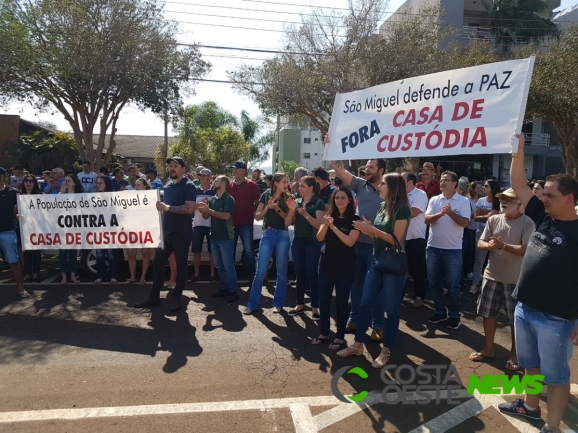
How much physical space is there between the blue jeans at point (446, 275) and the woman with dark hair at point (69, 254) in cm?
553

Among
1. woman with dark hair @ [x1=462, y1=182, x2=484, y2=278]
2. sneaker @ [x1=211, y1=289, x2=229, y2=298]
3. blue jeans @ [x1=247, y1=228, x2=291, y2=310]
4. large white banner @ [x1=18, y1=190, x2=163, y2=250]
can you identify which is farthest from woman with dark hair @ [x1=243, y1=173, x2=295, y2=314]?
woman with dark hair @ [x1=462, y1=182, x2=484, y2=278]

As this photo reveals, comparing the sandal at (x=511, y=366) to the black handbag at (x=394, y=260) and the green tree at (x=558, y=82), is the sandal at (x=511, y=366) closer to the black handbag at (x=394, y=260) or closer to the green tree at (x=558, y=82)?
the black handbag at (x=394, y=260)

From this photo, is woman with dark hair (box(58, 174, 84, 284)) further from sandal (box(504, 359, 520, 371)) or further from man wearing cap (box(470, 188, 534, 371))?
sandal (box(504, 359, 520, 371))

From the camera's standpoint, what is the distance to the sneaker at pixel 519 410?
354 centimetres

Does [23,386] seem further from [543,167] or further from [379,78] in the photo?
[543,167]

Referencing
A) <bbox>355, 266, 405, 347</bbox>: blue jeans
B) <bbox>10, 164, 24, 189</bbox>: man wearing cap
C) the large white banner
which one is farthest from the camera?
<bbox>10, 164, 24, 189</bbox>: man wearing cap

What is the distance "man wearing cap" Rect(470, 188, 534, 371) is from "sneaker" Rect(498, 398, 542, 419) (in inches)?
35.4

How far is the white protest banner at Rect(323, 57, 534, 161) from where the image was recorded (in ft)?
13.4

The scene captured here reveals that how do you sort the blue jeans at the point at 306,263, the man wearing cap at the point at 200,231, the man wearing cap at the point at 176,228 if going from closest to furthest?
the blue jeans at the point at 306,263 < the man wearing cap at the point at 176,228 < the man wearing cap at the point at 200,231

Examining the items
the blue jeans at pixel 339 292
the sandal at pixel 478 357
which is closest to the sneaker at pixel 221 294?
the blue jeans at pixel 339 292

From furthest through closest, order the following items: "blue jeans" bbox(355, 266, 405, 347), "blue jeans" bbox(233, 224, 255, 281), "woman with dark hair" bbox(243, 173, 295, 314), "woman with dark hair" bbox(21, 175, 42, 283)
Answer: "woman with dark hair" bbox(21, 175, 42, 283) → "blue jeans" bbox(233, 224, 255, 281) → "woman with dark hair" bbox(243, 173, 295, 314) → "blue jeans" bbox(355, 266, 405, 347)

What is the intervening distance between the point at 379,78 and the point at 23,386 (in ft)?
59.3

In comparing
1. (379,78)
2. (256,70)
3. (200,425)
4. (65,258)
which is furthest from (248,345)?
(256,70)

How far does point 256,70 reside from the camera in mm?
21719
